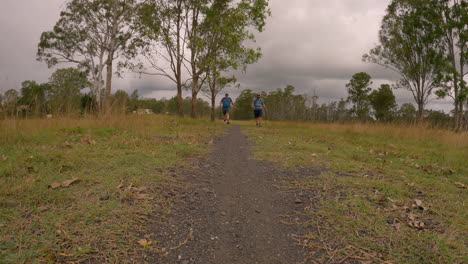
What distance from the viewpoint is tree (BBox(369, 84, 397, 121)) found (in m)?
46.0

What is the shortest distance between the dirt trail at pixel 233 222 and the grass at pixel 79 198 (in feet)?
1.07

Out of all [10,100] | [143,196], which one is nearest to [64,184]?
[143,196]

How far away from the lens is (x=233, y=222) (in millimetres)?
2682

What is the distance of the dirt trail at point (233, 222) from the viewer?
2131mm

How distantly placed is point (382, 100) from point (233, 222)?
2076 inches

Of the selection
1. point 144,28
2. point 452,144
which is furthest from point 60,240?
point 144,28

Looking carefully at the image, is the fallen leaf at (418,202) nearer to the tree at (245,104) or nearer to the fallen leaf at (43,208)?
the fallen leaf at (43,208)

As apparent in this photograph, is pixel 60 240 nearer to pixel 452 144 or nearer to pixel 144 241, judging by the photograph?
pixel 144 241

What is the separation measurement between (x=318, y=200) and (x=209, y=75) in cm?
1710

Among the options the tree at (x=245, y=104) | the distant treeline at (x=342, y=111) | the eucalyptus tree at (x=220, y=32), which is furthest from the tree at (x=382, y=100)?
the tree at (x=245, y=104)

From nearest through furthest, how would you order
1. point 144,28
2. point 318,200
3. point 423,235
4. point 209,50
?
point 423,235
point 318,200
point 144,28
point 209,50

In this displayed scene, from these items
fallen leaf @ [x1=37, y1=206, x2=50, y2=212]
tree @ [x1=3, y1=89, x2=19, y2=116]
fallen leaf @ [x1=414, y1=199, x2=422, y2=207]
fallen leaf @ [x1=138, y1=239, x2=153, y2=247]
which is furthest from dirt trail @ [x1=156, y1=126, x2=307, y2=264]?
tree @ [x1=3, y1=89, x2=19, y2=116]

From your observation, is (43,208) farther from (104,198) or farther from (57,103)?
(57,103)

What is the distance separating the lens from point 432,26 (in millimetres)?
23344
